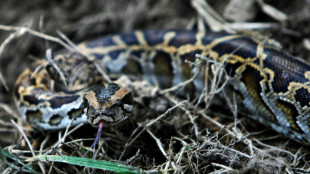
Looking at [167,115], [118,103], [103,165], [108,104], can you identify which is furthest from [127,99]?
[103,165]

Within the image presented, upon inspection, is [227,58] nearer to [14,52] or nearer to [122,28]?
[122,28]

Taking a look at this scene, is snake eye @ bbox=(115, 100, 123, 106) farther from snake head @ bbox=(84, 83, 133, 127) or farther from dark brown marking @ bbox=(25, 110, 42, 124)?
dark brown marking @ bbox=(25, 110, 42, 124)

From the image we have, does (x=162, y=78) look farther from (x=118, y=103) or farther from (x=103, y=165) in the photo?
(x=103, y=165)

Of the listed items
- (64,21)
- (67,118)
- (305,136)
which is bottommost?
(305,136)

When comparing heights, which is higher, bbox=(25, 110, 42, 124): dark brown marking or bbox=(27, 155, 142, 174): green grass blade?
bbox=(25, 110, 42, 124): dark brown marking

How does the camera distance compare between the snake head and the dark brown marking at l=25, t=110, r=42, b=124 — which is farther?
the dark brown marking at l=25, t=110, r=42, b=124

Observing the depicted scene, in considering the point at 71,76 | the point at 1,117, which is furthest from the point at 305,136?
the point at 1,117

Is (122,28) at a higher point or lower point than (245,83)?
higher

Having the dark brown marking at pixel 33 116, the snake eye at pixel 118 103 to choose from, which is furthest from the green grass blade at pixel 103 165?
the dark brown marking at pixel 33 116

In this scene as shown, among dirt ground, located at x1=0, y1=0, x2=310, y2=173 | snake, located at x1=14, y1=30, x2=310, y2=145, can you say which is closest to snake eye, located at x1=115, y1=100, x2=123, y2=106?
snake, located at x1=14, y1=30, x2=310, y2=145
